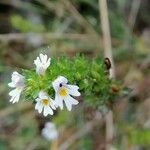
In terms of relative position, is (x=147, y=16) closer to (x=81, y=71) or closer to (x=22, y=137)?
(x=22, y=137)

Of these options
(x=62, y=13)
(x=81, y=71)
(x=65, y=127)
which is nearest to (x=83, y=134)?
Answer: (x=65, y=127)

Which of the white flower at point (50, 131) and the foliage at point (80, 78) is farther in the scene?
the white flower at point (50, 131)

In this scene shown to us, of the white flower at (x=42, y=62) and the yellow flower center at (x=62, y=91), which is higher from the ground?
the white flower at (x=42, y=62)

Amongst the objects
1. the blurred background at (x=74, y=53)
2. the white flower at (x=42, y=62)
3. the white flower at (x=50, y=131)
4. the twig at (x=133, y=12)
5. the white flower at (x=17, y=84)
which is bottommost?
the white flower at (x=17, y=84)

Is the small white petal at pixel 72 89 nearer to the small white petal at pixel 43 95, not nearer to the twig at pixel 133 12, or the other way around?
A: the small white petal at pixel 43 95

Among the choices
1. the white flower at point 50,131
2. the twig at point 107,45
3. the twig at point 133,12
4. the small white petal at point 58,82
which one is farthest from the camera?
the twig at point 133,12

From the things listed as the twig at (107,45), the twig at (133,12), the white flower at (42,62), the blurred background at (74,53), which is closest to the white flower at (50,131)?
the blurred background at (74,53)

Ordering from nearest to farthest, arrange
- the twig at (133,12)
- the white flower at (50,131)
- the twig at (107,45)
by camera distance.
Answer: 1. the twig at (107,45)
2. the white flower at (50,131)
3. the twig at (133,12)
